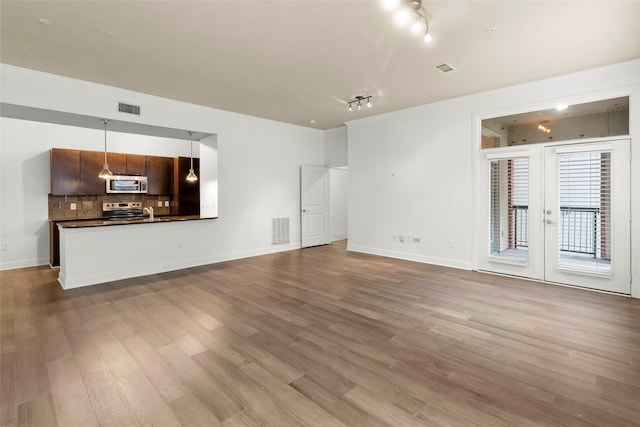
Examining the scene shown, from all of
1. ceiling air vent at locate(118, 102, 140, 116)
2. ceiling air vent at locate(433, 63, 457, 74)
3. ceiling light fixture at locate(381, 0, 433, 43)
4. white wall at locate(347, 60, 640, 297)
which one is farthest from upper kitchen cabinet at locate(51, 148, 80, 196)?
ceiling air vent at locate(433, 63, 457, 74)

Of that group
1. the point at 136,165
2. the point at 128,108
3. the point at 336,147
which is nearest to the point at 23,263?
the point at 136,165

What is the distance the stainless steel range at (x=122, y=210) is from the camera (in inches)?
274

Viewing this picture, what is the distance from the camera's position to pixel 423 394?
6.95 feet

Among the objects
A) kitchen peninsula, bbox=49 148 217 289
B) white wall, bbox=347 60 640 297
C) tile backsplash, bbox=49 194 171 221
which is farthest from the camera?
tile backsplash, bbox=49 194 171 221

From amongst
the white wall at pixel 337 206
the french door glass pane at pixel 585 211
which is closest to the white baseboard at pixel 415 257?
the french door glass pane at pixel 585 211

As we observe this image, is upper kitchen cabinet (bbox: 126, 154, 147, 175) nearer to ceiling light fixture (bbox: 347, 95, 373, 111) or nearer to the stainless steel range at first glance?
the stainless steel range

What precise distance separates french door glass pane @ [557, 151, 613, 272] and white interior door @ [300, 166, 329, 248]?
5.09 meters

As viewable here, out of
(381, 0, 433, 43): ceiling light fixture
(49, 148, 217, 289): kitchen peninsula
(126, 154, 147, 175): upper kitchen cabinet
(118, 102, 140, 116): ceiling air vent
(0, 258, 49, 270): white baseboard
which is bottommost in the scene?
(0, 258, 49, 270): white baseboard

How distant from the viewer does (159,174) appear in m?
7.68

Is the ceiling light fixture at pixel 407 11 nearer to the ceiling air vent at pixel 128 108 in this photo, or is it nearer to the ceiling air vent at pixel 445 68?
the ceiling air vent at pixel 445 68

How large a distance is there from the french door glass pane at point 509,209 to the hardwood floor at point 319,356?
808 mm

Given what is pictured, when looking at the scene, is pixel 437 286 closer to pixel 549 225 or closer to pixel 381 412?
pixel 549 225

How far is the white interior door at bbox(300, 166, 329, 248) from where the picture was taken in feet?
25.8

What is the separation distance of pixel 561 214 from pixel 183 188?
311 inches
